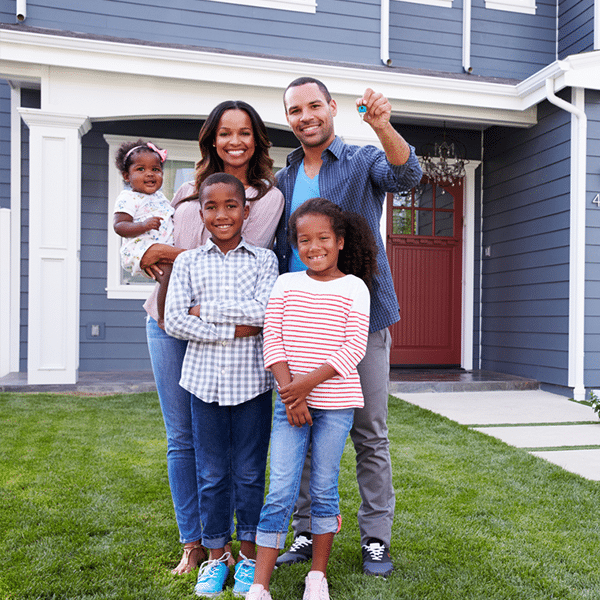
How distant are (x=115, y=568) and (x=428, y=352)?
5.29 metres

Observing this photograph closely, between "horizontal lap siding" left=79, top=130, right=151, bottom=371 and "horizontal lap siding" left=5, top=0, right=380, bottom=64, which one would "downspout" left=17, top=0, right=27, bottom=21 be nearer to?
"horizontal lap siding" left=5, top=0, right=380, bottom=64

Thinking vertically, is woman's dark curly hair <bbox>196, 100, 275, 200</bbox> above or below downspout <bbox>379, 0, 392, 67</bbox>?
below

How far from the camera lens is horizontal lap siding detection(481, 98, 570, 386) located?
5637 mm

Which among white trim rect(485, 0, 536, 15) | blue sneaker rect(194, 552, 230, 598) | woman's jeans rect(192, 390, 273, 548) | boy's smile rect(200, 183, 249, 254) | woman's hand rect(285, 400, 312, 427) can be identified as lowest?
blue sneaker rect(194, 552, 230, 598)

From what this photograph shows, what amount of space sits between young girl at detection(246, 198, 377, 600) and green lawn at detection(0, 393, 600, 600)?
257 mm

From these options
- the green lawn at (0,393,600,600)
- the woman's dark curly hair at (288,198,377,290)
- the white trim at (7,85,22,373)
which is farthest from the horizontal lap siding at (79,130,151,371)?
the woman's dark curly hair at (288,198,377,290)

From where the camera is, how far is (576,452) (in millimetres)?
3625

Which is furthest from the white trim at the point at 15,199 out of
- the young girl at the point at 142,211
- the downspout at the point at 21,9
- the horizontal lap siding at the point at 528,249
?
the horizontal lap siding at the point at 528,249

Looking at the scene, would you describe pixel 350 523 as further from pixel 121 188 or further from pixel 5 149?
pixel 5 149

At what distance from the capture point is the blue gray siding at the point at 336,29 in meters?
5.66

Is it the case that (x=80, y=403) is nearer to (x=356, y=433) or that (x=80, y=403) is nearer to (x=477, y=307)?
(x=356, y=433)

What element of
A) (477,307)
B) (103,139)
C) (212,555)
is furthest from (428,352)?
(212,555)

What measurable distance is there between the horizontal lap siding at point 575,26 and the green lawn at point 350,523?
471cm

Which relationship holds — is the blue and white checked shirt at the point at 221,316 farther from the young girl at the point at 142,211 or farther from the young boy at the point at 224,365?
the young girl at the point at 142,211
